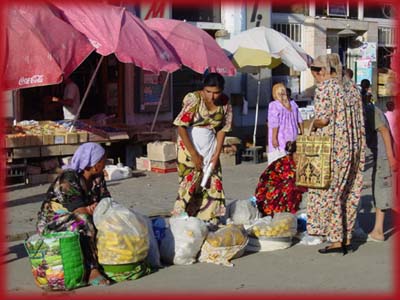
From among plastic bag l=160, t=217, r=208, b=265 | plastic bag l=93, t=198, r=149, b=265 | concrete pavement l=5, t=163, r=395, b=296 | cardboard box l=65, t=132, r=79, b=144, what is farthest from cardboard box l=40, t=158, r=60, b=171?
plastic bag l=93, t=198, r=149, b=265

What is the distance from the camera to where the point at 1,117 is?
11.0 metres

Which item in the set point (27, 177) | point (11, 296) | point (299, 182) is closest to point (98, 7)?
point (27, 177)

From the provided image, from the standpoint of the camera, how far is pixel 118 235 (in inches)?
217

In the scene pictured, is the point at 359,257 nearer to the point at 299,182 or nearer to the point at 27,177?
the point at 299,182

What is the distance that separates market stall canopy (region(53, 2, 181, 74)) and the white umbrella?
190 cm

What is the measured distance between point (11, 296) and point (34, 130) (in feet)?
20.4

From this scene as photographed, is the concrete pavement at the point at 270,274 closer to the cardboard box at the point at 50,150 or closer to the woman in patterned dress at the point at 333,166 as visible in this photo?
the woman in patterned dress at the point at 333,166

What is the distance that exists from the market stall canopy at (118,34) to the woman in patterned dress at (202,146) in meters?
3.83

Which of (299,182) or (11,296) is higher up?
(299,182)

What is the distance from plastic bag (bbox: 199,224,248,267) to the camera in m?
6.18

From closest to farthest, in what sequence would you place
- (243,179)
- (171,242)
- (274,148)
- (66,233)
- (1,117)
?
(66,233), (171,242), (274,148), (1,117), (243,179)

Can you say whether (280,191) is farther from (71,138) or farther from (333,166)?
(71,138)

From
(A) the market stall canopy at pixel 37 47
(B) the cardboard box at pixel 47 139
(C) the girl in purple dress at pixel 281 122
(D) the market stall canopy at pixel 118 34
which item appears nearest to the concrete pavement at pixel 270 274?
(C) the girl in purple dress at pixel 281 122

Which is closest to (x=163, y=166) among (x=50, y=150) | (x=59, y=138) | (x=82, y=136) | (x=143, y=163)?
(x=143, y=163)
